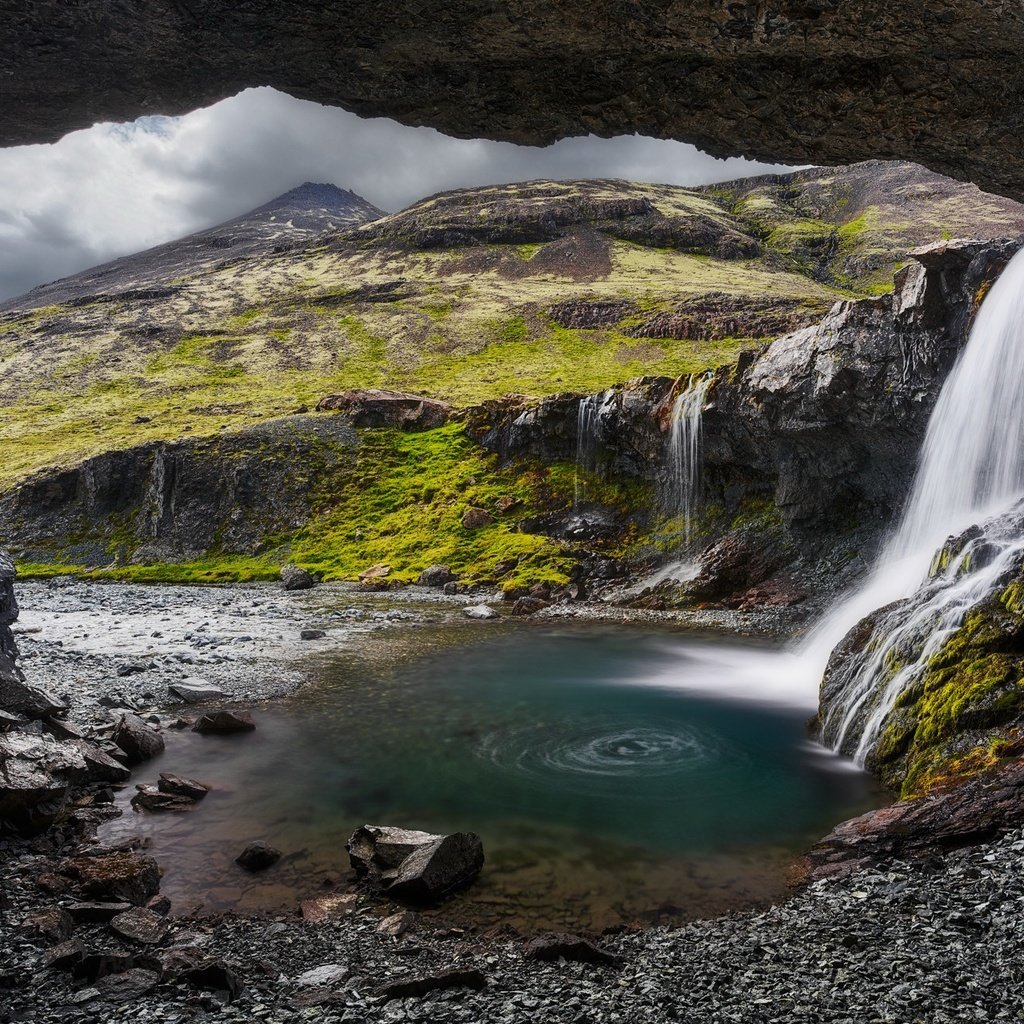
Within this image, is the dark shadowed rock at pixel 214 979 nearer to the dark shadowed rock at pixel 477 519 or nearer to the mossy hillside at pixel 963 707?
the mossy hillside at pixel 963 707

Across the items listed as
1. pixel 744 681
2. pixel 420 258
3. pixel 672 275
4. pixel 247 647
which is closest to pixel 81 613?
pixel 247 647

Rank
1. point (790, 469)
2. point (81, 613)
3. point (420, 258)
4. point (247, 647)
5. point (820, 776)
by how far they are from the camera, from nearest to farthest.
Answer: point (820, 776) → point (247, 647) → point (81, 613) → point (790, 469) → point (420, 258)

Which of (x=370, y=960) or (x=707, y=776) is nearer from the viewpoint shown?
(x=370, y=960)

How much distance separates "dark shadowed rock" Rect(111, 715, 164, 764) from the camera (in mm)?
15523

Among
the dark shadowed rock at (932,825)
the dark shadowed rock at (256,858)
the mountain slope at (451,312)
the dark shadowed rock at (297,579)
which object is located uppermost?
the mountain slope at (451,312)

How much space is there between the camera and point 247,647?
93.9 feet

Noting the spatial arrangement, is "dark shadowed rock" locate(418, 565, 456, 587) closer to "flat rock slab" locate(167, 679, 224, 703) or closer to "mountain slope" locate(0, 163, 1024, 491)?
"flat rock slab" locate(167, 679, 224, 703)

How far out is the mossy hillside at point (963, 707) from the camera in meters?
12.4

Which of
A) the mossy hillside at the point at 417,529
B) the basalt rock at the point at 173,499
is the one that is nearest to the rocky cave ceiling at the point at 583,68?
the mossy hillside at the point at 417,529

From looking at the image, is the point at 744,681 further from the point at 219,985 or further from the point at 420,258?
the point at 420,258

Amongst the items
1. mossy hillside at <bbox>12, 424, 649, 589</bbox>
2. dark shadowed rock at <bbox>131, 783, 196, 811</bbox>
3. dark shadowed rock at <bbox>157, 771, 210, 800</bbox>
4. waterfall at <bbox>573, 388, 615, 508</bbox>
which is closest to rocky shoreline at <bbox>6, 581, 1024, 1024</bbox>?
dark shadowed rock at <bbox>131, 783, 196, 811</bbox>

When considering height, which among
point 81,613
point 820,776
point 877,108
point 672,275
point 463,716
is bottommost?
point 81,613

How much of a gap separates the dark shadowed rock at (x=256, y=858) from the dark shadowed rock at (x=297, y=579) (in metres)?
40.9

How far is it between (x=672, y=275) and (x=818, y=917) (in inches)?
6069
